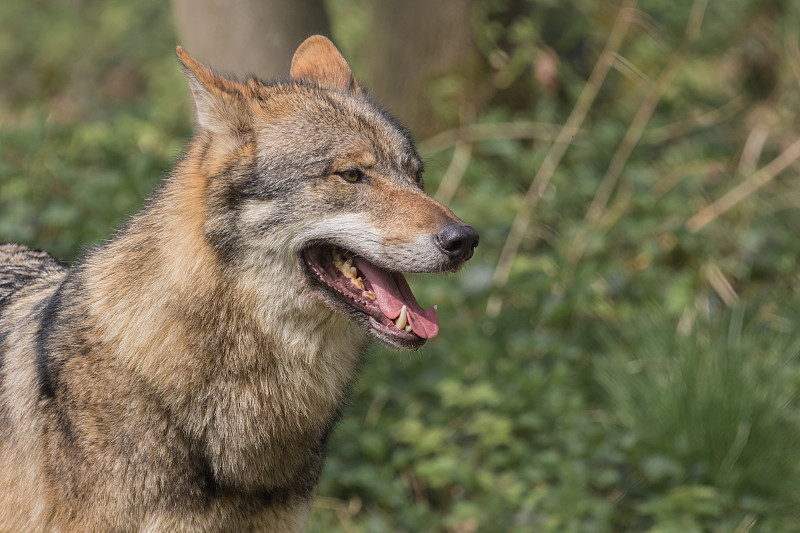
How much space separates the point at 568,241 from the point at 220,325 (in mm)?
4327

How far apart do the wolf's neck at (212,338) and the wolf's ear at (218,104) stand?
0.26 metres

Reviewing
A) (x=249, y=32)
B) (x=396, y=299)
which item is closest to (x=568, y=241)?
(x=249, y=32)

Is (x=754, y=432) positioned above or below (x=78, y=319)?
below

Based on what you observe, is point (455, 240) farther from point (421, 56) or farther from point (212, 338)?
point (421, 56)

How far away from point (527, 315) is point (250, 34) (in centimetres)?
289

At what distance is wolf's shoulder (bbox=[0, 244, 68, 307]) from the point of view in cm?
390

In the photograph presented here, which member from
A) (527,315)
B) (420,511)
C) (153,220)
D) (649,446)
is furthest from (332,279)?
→ (527,315)

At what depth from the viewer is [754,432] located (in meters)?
5.15

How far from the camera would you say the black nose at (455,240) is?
10.2 ft

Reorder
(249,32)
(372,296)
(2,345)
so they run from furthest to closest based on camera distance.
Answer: (249,32)
(2,345)
(372,296)

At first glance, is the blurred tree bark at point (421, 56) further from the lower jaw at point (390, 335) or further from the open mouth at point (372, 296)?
the lower jaw at point (390, 335)

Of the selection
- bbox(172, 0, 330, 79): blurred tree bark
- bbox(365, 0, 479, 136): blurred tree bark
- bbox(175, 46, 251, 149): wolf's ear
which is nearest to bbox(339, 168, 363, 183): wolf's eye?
bbox(175, 46, 251, 149): wolf's ear

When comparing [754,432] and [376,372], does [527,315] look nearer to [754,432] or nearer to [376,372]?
[376,372]

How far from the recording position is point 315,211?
3209 millimetres
